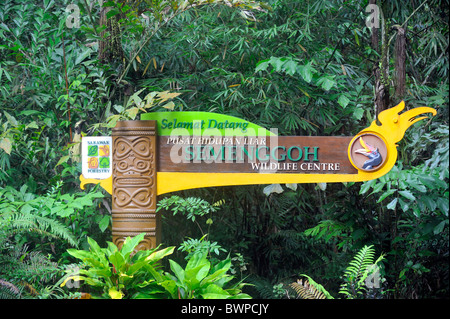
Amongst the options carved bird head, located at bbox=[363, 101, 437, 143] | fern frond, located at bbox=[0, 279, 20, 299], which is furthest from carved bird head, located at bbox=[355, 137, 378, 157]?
fern frond, located at bbox=[0, 279, 20, 299]

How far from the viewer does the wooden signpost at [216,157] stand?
354 centimetres

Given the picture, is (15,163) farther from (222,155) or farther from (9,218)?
(222,155)

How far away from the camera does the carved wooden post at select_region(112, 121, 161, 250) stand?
3727 millimetres

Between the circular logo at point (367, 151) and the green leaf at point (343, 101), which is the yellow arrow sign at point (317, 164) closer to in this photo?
the circular logo at point (367, 151)

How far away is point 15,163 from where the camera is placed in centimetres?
466

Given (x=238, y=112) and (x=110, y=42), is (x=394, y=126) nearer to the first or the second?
(x=238, y=112)

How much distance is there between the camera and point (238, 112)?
15.1ft

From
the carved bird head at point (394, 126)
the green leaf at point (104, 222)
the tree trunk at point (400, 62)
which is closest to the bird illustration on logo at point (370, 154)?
the carved bird head at point (394, 126)

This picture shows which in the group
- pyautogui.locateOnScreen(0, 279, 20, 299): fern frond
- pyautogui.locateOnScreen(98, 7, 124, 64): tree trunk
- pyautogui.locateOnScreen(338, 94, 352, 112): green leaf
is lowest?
pyautogui.locateOnScreen(0, 279, 20, 299): fern frond

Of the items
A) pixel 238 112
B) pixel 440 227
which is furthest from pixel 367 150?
pixel 238 112

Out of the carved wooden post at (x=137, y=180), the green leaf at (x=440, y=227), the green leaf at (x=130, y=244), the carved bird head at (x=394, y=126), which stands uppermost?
the carved bird head at (x=394, y=126)

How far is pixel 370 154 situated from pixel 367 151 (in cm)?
3

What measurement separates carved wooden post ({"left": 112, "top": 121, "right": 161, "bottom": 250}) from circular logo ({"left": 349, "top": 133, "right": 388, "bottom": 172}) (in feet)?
4.70

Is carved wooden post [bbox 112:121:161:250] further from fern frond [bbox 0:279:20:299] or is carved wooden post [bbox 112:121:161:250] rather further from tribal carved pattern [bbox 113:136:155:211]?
fern frond [bbox 0:279:20:299]
